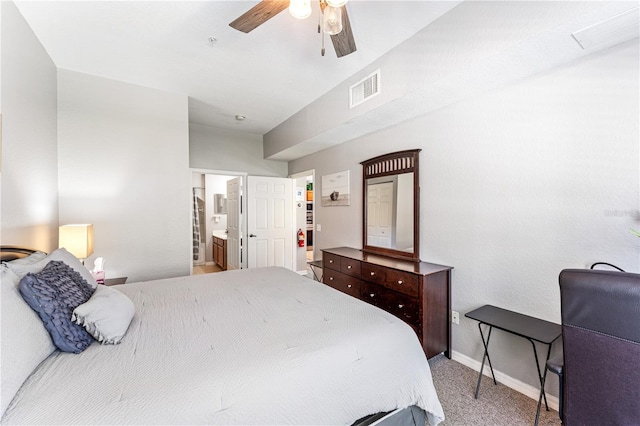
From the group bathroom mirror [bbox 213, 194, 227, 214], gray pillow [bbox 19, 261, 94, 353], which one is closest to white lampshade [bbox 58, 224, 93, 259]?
gray pillow [bbox 19, 261, 94, 353]

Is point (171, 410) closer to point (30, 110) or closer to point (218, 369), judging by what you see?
point (218, 369)

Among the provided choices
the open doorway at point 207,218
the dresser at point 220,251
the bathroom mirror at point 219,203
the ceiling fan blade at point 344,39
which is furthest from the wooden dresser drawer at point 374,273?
the bathroom mirror at point 219,203

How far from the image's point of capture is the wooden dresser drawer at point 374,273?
2.66 m

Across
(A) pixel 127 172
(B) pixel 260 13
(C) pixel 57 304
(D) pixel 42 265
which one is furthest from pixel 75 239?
(B) pixel 260 13

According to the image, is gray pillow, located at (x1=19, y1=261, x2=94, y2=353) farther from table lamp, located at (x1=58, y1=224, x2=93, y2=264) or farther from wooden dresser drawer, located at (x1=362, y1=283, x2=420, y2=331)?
wooden dresser drawer, located at (x1=362, y1=283, x2=420, y2=331)

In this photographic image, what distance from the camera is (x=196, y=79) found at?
9.68 ft

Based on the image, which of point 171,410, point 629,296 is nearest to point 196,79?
point 171,410

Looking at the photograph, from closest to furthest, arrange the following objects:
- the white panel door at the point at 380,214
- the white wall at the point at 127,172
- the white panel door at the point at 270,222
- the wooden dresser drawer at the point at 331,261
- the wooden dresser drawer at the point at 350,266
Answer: the white wall at the point at 127,172 < the wooden dresser drawer at the point at 350,266 < the white panel door at the point at 380,214 < the wooden dresser drawer at the point at 331,261 < the white panel door at the point at 270,222

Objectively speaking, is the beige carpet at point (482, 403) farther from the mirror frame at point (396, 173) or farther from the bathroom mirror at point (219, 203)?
the bathroom mirror at point (219, 203)

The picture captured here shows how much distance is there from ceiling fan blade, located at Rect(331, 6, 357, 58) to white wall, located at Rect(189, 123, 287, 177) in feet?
11.3

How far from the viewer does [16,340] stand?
37.7 inches

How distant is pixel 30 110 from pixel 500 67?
3.54 metres

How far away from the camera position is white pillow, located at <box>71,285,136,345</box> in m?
1.21

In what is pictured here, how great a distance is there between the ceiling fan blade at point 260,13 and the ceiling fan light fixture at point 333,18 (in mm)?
225
